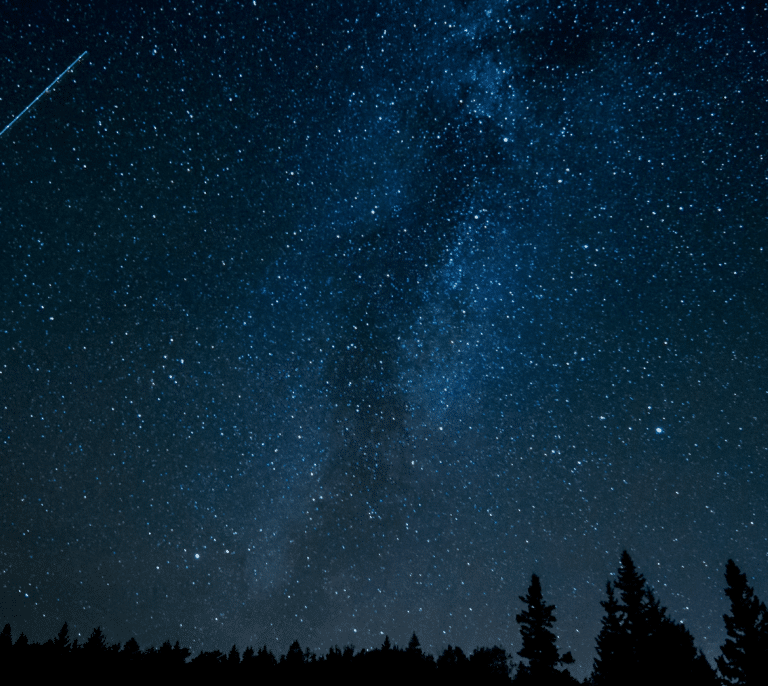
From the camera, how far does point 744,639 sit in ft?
55.1

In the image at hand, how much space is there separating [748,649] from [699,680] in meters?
2.14

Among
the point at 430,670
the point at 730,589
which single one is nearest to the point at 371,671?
the point at 430,670

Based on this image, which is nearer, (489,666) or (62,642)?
(62,642)

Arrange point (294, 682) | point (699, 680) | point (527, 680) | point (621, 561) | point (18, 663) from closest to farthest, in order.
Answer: point (699, 680)
point (18, 663)
point (527, 680)
point (621, 561)
point (294, 682)

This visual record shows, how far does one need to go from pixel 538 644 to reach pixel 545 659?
1.73ft

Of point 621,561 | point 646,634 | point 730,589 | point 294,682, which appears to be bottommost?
point 294,682

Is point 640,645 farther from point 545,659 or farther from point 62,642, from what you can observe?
point 62,642

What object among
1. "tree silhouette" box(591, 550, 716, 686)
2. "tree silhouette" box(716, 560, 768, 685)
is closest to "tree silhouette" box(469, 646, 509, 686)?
"tree silhouette" box(591, 550, 716, 686)

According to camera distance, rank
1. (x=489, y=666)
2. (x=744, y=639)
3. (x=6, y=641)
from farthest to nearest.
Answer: (x=489, y=666) < (x=6, y=641) < (x=744, y=639)

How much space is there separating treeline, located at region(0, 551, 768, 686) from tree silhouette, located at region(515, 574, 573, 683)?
3 cm

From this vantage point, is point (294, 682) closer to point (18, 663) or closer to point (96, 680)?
point (96, 680)

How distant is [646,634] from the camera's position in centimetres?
1802

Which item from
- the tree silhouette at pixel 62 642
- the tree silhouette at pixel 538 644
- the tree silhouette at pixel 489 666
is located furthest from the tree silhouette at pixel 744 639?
the tree silhouette at pixel 62 642

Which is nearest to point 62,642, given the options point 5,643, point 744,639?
point 5,643
